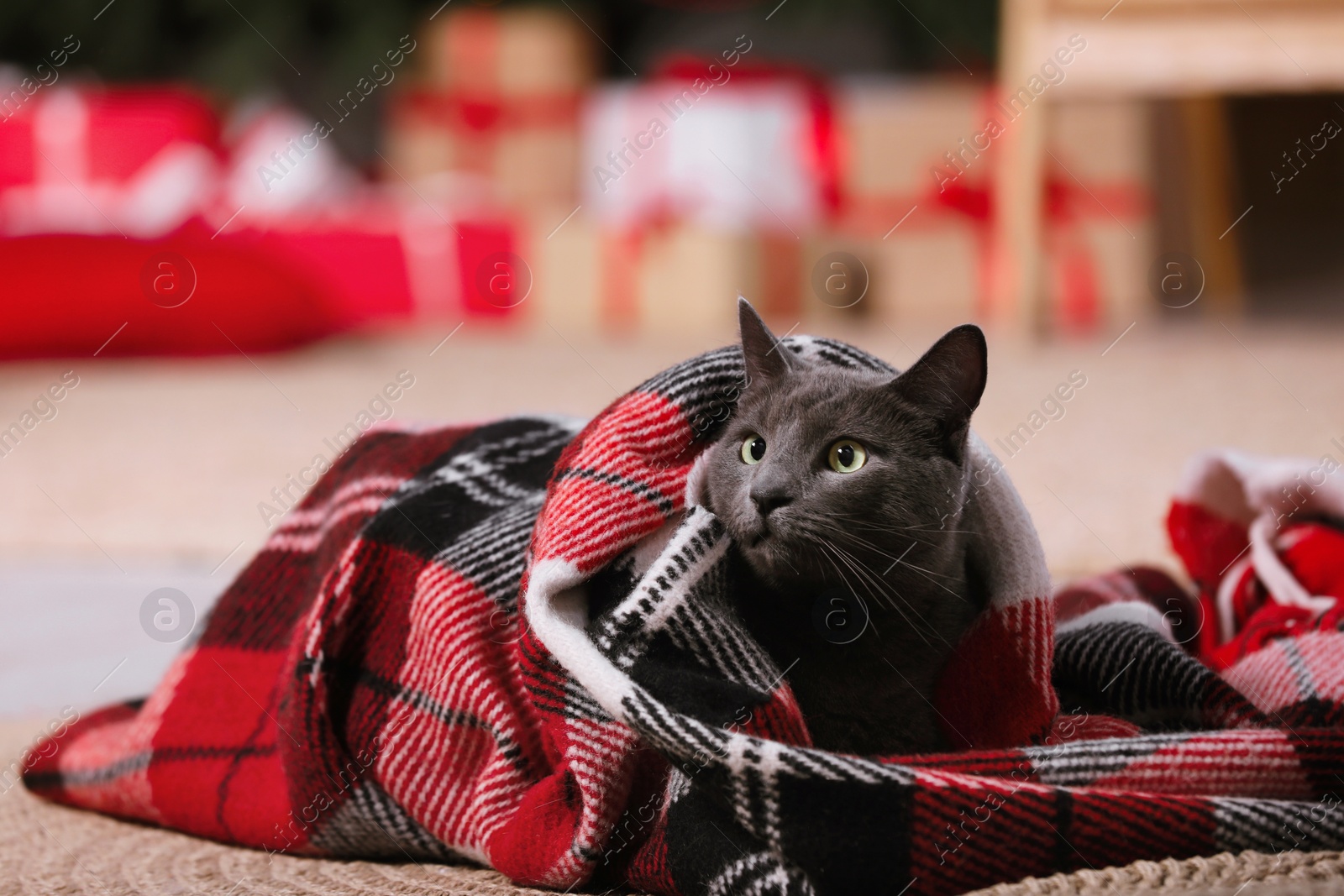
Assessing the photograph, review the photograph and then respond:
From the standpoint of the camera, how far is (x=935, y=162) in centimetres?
341

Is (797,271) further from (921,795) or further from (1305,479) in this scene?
(921,795)

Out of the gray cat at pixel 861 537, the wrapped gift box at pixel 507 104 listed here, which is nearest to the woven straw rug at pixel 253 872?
the gray cat at pixel 861 537

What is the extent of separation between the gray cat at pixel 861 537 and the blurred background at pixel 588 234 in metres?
0.62

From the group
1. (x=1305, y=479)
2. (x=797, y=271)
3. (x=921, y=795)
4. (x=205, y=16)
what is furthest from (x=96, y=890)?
(x=205, y=16)

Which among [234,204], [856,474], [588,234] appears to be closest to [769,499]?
[856,474]

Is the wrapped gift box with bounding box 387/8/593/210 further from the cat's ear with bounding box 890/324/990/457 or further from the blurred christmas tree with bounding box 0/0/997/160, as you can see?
the cat's ear with bounding box 890/324/990/457

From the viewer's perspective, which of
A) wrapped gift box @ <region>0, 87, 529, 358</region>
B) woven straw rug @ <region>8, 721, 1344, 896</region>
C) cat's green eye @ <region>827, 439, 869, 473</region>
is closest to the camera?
woven straw rug @ <region>8, 721, 1344, 896</region>

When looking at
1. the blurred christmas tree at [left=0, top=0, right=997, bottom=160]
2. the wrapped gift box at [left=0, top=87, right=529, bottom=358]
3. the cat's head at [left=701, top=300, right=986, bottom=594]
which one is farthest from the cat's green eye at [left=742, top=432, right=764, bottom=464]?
the blurred christmas tree at [left=0, top=0, right=997, bottom=160]

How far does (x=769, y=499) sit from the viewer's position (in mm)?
615

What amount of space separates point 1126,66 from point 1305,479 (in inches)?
61.2

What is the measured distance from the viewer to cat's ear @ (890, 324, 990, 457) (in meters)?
0.62

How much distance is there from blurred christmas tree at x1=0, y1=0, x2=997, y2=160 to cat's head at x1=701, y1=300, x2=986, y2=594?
362 cm

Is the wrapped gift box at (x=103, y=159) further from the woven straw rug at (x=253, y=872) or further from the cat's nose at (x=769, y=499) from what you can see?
the cat's nose at (x=769, y=499)

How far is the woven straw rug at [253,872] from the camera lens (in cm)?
53
